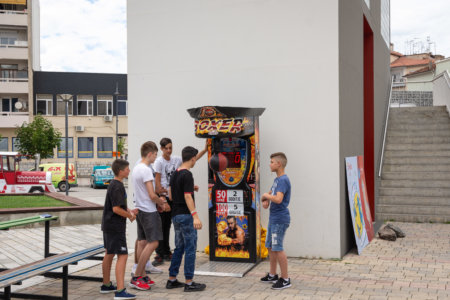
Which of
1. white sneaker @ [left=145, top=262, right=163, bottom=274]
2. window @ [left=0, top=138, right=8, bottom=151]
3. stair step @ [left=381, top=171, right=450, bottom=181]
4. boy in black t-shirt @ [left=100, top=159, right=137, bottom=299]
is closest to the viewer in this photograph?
boy in black t-shirt @ [left=100, top=159, right=137, bottom=299]

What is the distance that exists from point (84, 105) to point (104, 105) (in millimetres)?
1756

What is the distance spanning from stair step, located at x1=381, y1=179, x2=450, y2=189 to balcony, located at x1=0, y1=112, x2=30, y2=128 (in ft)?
120

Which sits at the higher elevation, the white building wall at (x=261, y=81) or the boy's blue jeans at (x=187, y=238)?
the white building wall at (x=261, y=81)

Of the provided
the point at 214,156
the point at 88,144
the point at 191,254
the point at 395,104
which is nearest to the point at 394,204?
the point at 214,156

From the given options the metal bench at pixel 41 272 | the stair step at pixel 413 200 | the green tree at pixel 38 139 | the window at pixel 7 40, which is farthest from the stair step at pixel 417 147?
the window at pixel 7 40

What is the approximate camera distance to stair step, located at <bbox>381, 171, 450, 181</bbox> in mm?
12852

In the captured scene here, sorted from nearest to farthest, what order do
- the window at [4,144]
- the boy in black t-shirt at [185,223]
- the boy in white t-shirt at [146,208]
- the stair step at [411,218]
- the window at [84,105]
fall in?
the boy in black t-shirt at [185,223] < the boy in white t-shirt at [146,208] < the stair step at [411,218] < the window at [4,144] < the window at [84,105]

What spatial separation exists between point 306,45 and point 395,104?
14606mm

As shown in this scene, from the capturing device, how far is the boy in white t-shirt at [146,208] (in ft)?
20.0

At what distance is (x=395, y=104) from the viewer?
2128 cm

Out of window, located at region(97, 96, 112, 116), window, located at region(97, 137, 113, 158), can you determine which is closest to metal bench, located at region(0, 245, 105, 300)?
window, located at region(97, 137, 113, 158)

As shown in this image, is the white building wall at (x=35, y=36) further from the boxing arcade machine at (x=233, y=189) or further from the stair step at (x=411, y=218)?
the boxing arcade machine at (x=233, y=189)

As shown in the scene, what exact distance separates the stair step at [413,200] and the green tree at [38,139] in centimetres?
A: 3013

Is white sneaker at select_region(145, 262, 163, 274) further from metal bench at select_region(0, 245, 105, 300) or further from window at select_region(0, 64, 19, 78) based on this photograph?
window at select_region(0, 64, 19, 78)
